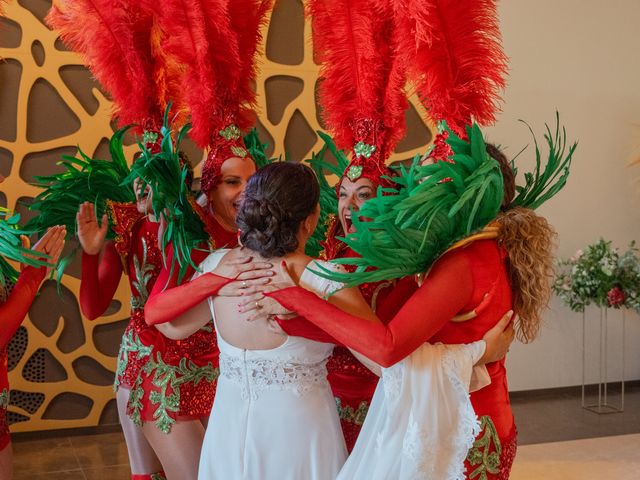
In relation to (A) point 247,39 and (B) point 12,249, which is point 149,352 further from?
(A) point 247,39

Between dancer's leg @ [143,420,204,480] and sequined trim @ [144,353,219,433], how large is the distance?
1.2 inches

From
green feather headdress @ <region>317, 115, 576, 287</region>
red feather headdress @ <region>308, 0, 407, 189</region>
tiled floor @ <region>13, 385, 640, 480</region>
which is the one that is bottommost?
tiled floor @ <region>13, 385, 640, 480</region>

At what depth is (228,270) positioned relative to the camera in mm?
2076

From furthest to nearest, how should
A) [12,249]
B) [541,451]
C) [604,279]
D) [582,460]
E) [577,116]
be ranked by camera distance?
1. [577,116]
2. [604,279]
3. [541,451]
4. [582,460]
5. [12,249]

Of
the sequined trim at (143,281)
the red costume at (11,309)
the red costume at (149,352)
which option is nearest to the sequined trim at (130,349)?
the red costume at (149,352)

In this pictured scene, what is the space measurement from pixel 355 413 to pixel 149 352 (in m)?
0.78

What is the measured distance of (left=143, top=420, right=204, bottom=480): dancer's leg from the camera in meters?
2.62

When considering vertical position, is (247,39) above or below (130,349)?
above

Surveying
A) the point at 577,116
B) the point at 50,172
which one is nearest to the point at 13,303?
the point at 50,172

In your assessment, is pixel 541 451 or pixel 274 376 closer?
pixel 274 376

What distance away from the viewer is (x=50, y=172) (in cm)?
550

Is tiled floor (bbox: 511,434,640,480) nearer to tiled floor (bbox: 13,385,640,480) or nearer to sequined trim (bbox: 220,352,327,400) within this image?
tiled floor (bbox: 13,385,640,480)

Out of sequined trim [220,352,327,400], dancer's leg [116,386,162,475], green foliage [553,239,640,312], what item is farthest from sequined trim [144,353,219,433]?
green foliage [553,239,640,312]

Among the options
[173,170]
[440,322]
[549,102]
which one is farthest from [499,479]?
[549,102]
